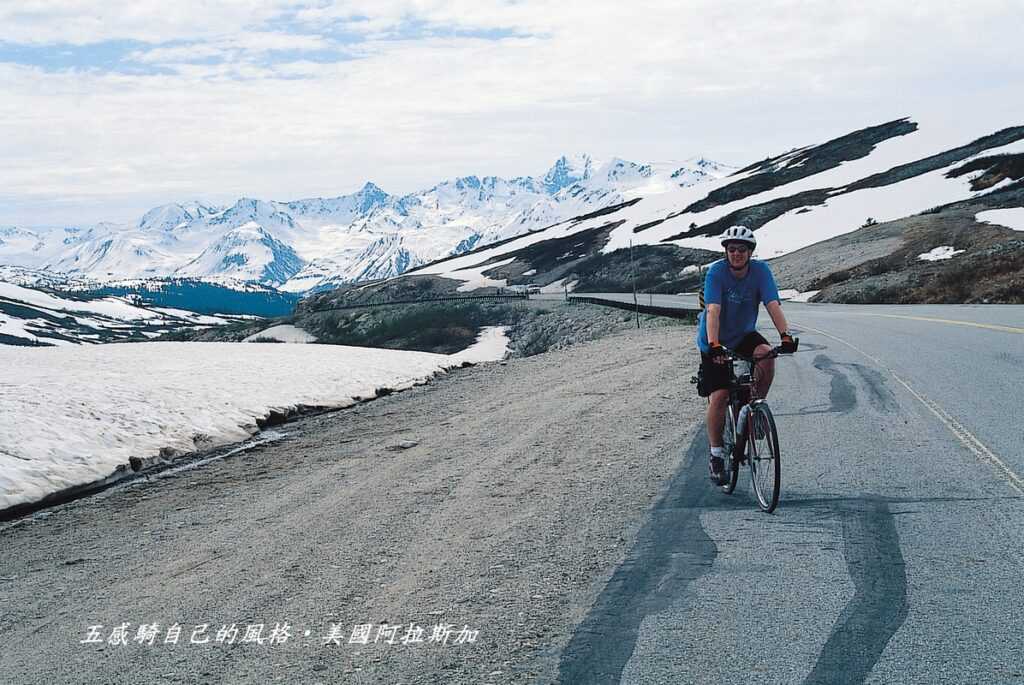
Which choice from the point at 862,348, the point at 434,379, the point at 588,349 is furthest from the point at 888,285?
the point at 434,379

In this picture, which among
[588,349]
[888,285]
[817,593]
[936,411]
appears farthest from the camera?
[888,285]

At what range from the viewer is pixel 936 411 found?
10.7m

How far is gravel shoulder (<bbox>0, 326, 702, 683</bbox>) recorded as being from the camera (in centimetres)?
491

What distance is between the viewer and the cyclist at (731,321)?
746cm

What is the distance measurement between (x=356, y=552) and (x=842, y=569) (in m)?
3.53

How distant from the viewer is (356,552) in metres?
6.69

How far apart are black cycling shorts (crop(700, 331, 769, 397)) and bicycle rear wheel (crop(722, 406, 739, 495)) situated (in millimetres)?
272

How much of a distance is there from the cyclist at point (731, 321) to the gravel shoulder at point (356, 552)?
96 centimetres

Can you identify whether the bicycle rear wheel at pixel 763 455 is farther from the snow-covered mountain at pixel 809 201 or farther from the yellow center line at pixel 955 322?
the snow-covered mountain at pixel 809 201

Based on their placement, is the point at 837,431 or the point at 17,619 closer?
the point at 17,619

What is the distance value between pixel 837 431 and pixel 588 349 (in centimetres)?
1651

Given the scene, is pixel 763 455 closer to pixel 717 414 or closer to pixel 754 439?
pixel 754 439

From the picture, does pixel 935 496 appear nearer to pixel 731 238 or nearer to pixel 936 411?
pixel 731 238

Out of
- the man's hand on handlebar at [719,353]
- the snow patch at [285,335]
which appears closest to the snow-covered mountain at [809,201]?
the snow patch at [285,335]
